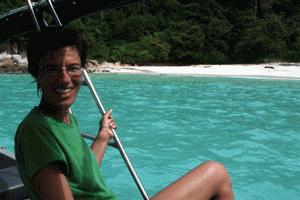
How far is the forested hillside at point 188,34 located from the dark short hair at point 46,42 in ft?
107

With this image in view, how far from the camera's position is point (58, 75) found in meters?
1.67

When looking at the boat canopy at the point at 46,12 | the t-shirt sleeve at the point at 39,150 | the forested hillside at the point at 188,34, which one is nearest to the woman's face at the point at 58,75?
the t-shirt sleeve at the point at 39,150

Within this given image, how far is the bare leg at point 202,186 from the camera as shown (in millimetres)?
2039

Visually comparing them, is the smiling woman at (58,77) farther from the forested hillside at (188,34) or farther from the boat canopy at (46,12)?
the forested hillside at (188,34)

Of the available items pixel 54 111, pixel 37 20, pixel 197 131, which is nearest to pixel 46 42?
pixel 54 111

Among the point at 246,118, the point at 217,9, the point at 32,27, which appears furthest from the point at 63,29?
the point at 217,9

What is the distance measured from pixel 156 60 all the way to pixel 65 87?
34.8 m

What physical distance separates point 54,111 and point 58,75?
0.48 feet

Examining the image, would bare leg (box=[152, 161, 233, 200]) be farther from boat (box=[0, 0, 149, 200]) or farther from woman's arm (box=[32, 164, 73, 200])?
woman's arm (box=[32, 164, 73, 200])

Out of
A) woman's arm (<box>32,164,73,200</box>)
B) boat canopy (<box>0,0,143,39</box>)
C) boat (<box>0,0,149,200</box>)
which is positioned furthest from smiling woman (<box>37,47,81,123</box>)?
boat canopy (<box>0,0,143,39</box>)

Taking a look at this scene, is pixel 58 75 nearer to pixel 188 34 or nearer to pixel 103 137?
pixel 103 137

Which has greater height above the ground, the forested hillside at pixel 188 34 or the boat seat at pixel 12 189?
the boat seat at pixel 12 189

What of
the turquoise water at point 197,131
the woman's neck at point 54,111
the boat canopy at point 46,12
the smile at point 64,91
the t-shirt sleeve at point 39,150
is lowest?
the turquoise water at point 197,131

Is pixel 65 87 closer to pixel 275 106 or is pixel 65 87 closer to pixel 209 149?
pixel 209 149
